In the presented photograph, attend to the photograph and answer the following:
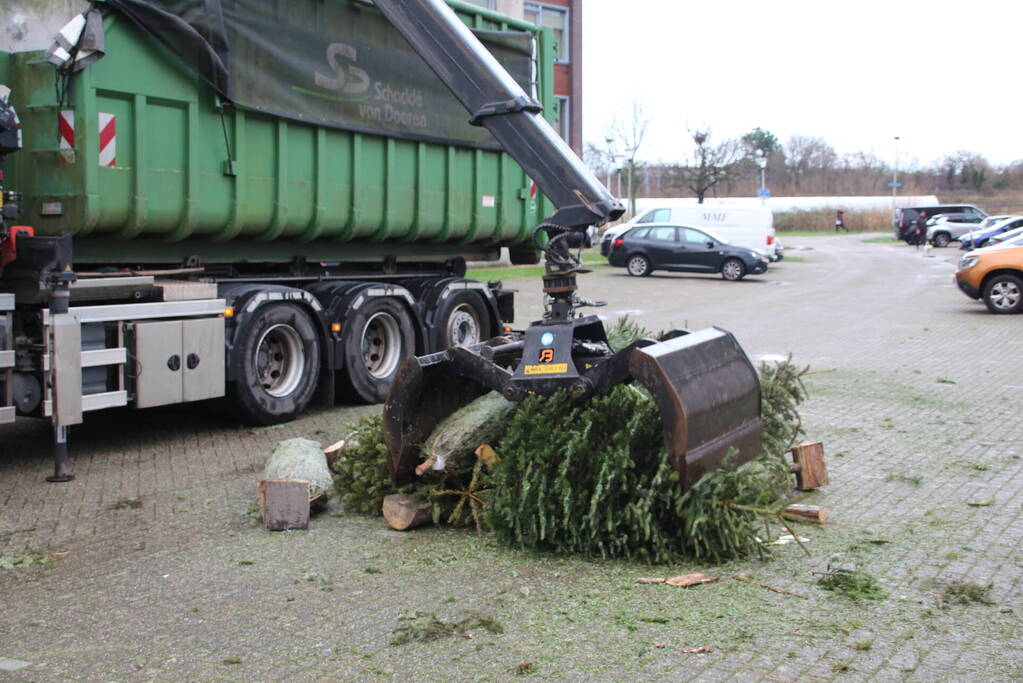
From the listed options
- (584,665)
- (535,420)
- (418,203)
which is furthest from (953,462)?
(418,203)

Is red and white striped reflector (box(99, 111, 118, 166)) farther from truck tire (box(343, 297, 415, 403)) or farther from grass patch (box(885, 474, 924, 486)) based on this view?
grass patch (box(885, 474, 924, 486))

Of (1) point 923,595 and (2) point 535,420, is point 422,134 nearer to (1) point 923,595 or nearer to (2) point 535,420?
Answer: (2) point 535,420

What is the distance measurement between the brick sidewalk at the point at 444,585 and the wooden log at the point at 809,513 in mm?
103

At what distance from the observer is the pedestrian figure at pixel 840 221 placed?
72812 millimetres

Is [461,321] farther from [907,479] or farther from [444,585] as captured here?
[444,585]

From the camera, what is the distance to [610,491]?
18.5ft

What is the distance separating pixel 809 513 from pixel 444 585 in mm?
2257

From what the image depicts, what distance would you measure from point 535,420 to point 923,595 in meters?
2.04

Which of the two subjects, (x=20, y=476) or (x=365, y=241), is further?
(x=365, y=241)

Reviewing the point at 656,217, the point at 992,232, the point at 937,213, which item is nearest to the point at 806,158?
the point at 937,213

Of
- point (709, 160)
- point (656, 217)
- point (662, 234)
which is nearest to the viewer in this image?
point (662, 234)

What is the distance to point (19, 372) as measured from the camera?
7871 millimetres

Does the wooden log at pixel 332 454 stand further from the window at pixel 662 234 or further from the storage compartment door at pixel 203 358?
the window at pixel 662 234

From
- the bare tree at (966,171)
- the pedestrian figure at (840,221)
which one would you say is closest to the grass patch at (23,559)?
the pedestrian figure at (840,221)
